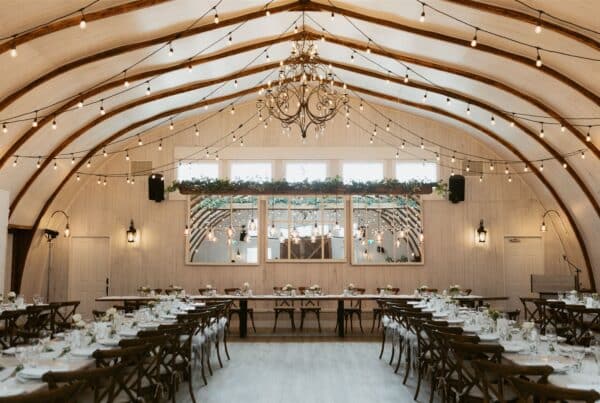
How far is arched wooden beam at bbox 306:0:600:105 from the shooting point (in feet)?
33.3

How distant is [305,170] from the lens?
53.0ft

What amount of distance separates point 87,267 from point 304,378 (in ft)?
30.7

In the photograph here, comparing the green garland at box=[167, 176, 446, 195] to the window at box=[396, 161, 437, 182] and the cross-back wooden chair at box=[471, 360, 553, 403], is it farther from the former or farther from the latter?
the cross-back wooden chair at box=[471, 360, 553, 403]

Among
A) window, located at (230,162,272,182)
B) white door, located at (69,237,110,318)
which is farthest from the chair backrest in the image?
white door, located at (69,237,110,318)

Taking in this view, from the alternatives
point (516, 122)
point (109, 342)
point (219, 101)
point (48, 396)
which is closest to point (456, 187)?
point (516, 122)

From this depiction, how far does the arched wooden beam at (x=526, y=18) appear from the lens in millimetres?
8484

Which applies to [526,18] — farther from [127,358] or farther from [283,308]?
[283,308]

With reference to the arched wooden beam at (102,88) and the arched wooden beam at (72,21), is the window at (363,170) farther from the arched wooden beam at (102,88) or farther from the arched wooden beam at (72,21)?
the arched wooden beam at (72,21)

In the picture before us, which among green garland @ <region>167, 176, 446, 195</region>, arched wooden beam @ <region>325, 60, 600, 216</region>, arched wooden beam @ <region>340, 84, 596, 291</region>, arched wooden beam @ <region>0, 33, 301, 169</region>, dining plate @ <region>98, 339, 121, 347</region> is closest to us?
dining plate @ <region>98, 339, 121, 347</region>

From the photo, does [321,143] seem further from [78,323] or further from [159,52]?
[78,323]

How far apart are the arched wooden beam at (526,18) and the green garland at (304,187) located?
261 inches

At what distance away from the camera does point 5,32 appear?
8398 mm

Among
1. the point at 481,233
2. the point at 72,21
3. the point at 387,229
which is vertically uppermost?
the point at 72,21

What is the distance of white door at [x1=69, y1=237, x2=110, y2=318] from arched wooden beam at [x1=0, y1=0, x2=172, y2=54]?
828 cm
